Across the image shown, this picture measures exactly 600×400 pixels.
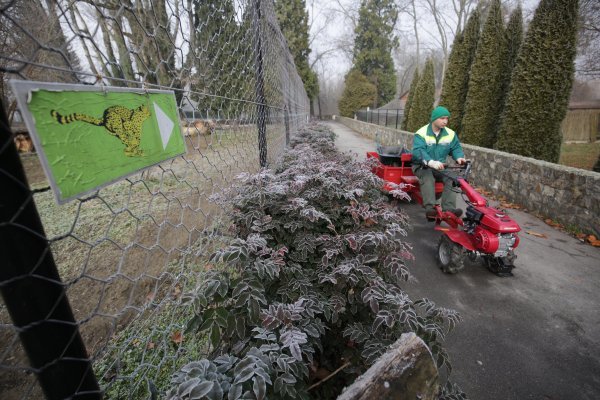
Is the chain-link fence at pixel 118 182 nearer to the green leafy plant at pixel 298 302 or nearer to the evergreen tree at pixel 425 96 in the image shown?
the green leafy plant at pixel 298 302

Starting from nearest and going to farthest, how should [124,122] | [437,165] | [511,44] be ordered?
[124,122] → [437,165] → [511,44]

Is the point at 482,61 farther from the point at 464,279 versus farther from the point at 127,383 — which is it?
the point at 127,383

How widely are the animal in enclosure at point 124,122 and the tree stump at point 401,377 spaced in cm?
88

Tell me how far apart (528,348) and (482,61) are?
8.43 m

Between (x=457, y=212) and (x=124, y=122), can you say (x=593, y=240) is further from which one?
(x=124, y=122)

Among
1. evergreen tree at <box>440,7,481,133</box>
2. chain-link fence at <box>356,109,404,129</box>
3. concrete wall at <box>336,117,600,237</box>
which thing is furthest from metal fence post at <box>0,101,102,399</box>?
chain-link fence at <box>356,109,404,129</box>

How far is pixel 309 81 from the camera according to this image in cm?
3172

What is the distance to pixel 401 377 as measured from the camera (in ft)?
2.84

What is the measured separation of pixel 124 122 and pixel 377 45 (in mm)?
39337

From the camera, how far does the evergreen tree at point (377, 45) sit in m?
33.3

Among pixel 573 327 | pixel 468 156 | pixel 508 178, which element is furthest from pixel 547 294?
pixel 468 156

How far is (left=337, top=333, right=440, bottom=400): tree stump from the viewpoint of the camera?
82cm

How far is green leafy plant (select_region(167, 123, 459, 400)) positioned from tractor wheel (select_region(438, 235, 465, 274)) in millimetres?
1562

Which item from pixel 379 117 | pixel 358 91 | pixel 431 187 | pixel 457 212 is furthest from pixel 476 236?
pixel 358 91
